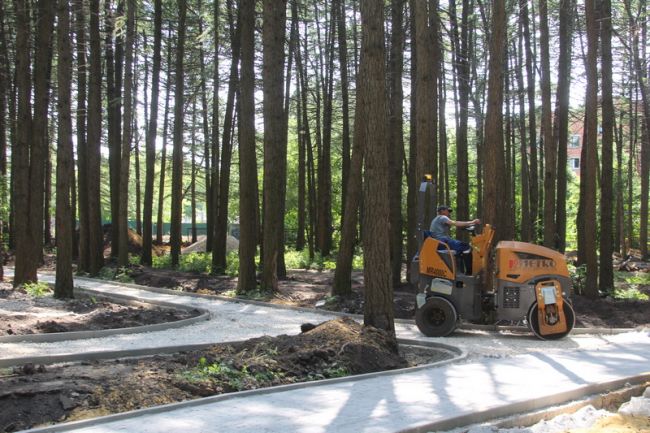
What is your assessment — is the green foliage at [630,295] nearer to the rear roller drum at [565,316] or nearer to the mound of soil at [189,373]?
the rear roller drum at [565,316]

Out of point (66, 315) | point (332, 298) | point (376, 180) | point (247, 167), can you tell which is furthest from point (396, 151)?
point (66, 315)

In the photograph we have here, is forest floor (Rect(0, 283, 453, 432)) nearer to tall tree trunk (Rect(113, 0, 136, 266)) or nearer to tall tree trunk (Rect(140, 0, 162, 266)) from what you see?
tall tree trunk (Rect(113, 0, 136, 266))

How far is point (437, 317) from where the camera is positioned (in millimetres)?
11344

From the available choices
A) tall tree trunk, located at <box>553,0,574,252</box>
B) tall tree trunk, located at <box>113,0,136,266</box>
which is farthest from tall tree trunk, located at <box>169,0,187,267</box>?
tall tree trunk, located at <box>553,0,574,252</box>

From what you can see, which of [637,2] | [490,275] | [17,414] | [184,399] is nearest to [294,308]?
[490,275]

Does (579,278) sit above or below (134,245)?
below

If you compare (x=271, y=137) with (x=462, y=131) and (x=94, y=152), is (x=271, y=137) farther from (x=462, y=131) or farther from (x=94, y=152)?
(x=94, y=152)

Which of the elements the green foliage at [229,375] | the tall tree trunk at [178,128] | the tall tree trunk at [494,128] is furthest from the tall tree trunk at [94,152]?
the green foliage at [229,375]

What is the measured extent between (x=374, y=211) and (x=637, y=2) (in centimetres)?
2183

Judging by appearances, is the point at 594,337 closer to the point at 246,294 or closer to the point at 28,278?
the point at 246,294

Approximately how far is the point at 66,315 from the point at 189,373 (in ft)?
21.9

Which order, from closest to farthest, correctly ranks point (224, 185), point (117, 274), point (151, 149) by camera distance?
point (117, 274)
point (224, 185)
point (151, 149)

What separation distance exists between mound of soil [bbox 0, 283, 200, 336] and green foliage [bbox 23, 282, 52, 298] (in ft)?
0.59

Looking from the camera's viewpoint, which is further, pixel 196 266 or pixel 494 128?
pixel 196 266
